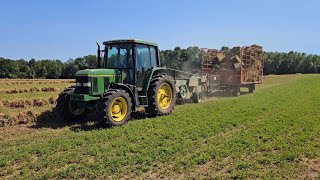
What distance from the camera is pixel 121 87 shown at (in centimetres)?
1163

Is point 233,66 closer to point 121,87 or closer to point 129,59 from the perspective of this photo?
point 129,59

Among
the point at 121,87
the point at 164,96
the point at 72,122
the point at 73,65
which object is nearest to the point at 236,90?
the point at 164,96

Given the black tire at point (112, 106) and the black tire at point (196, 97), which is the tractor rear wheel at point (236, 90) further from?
the black tire at point (112, 106)

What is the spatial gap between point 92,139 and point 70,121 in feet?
10.9

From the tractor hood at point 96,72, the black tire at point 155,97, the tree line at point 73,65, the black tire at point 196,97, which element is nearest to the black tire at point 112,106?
the tractor hood at point 96,72

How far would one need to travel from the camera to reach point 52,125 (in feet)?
38.8

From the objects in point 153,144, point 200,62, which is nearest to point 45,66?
point 200,62

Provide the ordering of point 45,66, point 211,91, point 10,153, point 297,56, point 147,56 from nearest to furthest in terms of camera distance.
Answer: point 10,153
point 147,56
point 211,91
point 45,66
point 297,56

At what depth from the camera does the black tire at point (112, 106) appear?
10492 mm

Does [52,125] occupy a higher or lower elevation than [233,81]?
lower

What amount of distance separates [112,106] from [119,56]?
81.8 inches

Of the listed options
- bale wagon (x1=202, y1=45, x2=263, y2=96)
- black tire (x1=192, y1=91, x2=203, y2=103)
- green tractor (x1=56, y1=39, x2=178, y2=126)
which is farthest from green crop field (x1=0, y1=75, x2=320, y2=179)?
bale wagon (x1=202, y1=45, x2=263, y2=96)

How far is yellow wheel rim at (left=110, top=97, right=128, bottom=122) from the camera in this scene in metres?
11.0

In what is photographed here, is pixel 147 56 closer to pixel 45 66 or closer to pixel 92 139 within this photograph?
pixel 92 139
